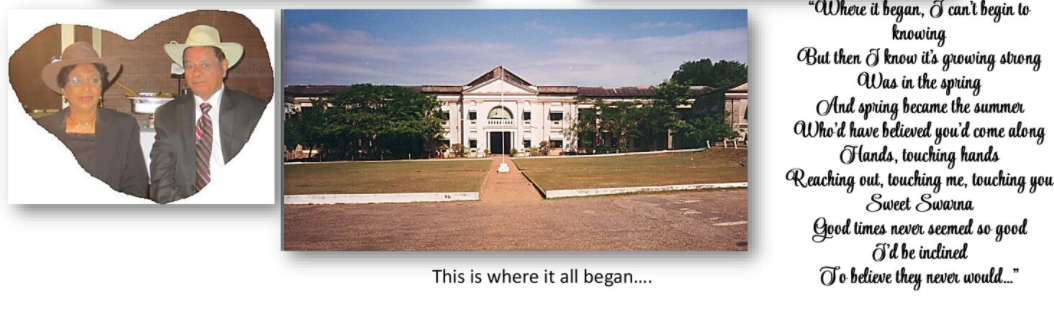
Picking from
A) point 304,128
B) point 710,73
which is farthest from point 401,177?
point 710,73

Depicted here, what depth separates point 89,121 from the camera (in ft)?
13.6

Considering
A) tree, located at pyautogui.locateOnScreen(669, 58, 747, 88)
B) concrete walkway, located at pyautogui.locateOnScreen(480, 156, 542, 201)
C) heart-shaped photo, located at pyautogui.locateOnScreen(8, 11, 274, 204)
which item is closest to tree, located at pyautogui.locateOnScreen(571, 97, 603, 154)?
concrete walkway, located at pyautogui.locateOnScreen(480, 156, 542, 201)

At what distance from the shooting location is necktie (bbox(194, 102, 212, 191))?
4.14m

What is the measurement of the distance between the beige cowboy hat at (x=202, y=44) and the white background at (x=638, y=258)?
0.40 m

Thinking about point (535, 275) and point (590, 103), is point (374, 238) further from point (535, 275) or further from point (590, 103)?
point (590, 103)

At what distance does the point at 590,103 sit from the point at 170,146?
2.58 meters

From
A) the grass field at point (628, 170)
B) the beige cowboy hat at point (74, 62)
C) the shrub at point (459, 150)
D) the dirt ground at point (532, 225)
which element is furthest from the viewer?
the shrub at point (459, 150)

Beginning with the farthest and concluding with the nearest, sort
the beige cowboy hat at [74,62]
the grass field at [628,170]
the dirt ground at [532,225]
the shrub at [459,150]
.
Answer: the shrub at [459,150] < the grass field at [628,170] < the dirt ground at [532,225] < the beige cowboy hat at [74,62]

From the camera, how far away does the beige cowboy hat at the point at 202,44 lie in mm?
4125

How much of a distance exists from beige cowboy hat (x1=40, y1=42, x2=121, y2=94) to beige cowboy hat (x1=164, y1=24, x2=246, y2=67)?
334mm

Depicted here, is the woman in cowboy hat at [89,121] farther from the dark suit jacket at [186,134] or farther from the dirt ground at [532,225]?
the dirt ground at [532,225]

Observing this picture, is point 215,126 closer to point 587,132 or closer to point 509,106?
point 509,106

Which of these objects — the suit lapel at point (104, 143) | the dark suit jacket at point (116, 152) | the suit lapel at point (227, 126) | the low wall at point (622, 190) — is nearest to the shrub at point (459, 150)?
the low wall at point (622, 190)

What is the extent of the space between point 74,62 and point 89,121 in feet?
1.20
